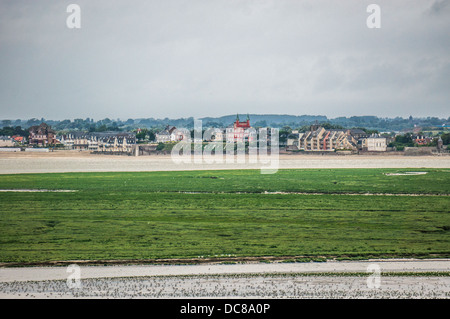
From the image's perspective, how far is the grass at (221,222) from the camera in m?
19.9

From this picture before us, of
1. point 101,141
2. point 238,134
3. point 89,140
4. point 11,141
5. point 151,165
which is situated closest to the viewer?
point 151,165

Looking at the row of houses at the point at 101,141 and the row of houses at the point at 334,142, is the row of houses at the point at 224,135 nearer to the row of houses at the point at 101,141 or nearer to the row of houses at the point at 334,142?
the row of houses at the point at 101,141

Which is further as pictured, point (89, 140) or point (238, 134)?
point (238, 134)

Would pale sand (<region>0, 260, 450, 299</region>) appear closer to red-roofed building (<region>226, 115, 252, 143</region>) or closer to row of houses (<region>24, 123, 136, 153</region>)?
row of houses (<region>24, 123, 136, 153</region>)

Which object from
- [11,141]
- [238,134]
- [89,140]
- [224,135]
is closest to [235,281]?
[238,134]

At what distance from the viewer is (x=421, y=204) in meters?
31.2

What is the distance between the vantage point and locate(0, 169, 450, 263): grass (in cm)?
1994

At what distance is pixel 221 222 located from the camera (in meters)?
25.5

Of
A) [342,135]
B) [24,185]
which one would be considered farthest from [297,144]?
[24,185]

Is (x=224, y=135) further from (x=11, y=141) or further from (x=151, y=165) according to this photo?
(x=151, y=165)

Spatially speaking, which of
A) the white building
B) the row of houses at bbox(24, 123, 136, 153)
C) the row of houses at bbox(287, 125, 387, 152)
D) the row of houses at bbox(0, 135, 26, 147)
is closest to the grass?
the row of houses at bbox(287, 125, 387, 152)

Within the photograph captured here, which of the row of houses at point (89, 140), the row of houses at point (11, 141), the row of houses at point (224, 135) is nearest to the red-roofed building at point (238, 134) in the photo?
the row of houses at point (224, 135)

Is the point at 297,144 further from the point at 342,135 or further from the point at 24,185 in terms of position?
the point at 24,185

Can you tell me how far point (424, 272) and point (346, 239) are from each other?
4.98 metres
